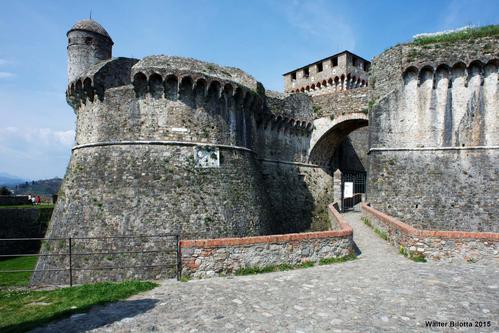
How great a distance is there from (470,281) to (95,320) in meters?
8.31

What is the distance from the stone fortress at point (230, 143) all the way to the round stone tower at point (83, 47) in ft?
0.16

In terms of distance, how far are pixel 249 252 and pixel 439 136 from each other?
1388 centimetres

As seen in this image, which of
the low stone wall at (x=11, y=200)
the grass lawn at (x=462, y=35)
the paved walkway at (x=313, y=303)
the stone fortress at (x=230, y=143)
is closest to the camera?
the paved walkway at (x=313, y=303)

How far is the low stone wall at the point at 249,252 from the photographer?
886 cm

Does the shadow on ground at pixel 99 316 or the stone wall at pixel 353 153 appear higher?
the stone wall at pixel 353 153

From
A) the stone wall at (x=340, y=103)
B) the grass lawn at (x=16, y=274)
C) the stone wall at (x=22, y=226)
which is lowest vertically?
the grass lawn at (x=16, y=274)

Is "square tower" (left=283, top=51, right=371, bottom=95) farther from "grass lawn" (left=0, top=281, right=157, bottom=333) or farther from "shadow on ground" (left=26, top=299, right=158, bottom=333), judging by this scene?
"shadow on ground" (left=26, top=299, right=158, bottom=333)

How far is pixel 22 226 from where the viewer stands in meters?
26.1

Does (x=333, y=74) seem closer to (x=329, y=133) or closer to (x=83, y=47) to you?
(x=329, y=133)

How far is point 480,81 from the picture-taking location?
17.2 m

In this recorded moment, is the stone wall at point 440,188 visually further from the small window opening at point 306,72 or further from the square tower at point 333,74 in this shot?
the small window opening at point 306,72

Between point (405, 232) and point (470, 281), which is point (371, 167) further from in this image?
point (470, 281)

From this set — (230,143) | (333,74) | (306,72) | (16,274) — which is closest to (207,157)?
(230,143)

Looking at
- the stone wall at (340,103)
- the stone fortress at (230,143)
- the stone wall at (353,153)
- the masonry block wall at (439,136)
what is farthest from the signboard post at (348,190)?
the masonry block wall at (439,136)
